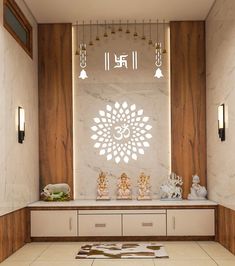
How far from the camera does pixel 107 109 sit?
27.8ft

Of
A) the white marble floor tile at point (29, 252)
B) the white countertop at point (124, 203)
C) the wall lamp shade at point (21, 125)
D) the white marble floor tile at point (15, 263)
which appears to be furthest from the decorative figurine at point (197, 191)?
the white marble floor tile at point (15, 263)

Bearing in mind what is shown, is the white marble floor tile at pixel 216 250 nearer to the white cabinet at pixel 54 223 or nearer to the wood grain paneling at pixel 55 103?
the white cabinet at pixel 54 223

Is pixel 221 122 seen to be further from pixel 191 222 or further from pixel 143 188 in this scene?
pixel 143 188

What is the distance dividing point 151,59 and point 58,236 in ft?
10.6

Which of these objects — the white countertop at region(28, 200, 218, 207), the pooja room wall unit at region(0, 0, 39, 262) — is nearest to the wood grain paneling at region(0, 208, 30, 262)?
the pooja room wall unit at region(0, 0, 39, 262)

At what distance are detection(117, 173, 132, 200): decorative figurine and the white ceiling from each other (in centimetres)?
256

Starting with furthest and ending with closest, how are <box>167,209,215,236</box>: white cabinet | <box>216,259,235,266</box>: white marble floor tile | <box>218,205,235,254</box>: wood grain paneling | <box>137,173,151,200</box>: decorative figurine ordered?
<box>137,173,151,200</box>: decorative figurine
<box>167,209,215,236</box>: white cabinet
<box>218,205,235,254</box>: wood grain paneling
<box>216,259,235,266</box>: white marble floor tile

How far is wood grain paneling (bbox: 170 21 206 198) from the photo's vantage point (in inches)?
328

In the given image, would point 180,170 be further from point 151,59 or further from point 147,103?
point 151,59

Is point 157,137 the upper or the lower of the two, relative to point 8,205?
upper

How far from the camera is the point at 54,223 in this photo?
750 cm

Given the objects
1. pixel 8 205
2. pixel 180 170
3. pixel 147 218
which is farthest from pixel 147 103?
pixel 8 205

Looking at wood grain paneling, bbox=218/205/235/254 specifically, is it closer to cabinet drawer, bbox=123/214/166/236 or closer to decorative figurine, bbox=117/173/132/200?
cabinet drawer, bbox=123/214/166/236

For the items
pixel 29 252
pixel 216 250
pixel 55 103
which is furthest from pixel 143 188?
pixel 29 252
